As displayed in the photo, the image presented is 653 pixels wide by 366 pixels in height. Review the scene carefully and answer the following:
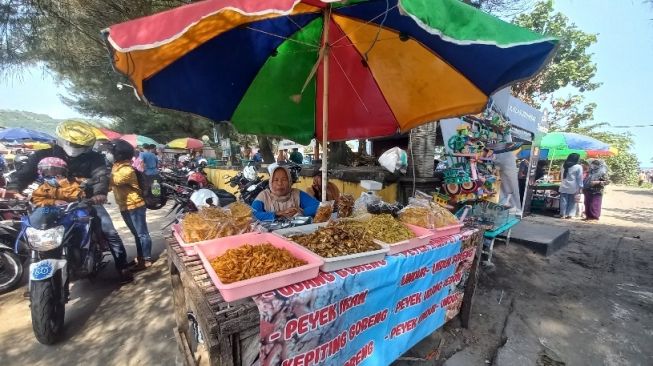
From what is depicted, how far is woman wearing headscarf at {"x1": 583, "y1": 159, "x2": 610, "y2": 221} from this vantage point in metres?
8.05

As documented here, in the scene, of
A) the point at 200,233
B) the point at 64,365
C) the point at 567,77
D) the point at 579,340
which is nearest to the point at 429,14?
the point at 200,233

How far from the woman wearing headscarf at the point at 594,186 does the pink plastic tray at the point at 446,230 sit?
851 centimetres

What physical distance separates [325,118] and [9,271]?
4.06 m

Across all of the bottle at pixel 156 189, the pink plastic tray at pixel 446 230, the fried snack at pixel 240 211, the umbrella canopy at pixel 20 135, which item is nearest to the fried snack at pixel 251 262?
the fried snack at pixel 240 211

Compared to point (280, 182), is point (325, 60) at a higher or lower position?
higher

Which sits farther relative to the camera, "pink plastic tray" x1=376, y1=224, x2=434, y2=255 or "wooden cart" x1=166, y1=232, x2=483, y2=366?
"pink plastic tray" x1=376, y1=224, x2=434, y2=255

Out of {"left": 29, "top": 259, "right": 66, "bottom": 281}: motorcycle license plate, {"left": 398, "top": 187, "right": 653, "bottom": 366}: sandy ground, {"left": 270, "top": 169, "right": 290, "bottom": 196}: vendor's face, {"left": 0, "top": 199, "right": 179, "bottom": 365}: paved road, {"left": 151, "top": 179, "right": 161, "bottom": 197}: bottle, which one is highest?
{"left": 270, "top": 169, "right": 290, "bottom": 196}: vendor's face

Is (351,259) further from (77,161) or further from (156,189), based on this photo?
(156,189)

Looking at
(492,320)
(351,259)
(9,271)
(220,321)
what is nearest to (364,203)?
(351,259)

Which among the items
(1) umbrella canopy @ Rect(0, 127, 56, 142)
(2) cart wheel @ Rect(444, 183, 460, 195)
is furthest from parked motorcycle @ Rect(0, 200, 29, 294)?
(1) umbrella canopy @ Rect(0, 127, 56, 142)

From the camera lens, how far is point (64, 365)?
233 cm

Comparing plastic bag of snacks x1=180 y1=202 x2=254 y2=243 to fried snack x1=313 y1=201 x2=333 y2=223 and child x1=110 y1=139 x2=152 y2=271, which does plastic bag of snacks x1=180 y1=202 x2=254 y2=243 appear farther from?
child x1=110 y1=139 x2=152 y2=271

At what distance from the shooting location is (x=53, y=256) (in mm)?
2625

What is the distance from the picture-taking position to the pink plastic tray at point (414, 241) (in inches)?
73.8
